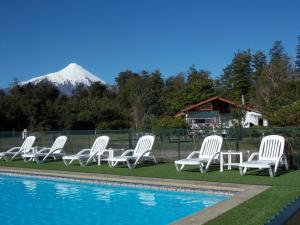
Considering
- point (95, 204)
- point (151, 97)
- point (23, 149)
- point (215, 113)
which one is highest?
point (151, 97)

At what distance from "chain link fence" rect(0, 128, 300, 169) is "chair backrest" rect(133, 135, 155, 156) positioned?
1.06 meters

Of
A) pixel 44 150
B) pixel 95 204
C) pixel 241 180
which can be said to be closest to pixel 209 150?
pixel 241 180

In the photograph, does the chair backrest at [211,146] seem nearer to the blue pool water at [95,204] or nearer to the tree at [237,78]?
the blue pool water at [95,204]

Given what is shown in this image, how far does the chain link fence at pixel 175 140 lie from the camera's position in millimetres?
12703

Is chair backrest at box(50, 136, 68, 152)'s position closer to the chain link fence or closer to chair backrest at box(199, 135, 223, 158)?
the chain link fence

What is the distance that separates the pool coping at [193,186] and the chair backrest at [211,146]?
87.8 inches

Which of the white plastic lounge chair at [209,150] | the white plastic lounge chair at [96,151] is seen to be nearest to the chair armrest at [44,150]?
the white plastic lounge chair at [96,151]

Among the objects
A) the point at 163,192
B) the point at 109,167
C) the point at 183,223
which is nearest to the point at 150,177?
the point at 163,192

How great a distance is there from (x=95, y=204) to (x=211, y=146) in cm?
435

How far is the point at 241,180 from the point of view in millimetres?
10664

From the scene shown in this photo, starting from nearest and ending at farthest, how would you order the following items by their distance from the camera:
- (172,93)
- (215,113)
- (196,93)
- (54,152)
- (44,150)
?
1. (54,152)
2. (44,150)
3. (215,113)
4. (196,93)
5. (172,93)

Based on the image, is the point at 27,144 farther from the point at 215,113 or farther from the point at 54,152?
the point at 215,113

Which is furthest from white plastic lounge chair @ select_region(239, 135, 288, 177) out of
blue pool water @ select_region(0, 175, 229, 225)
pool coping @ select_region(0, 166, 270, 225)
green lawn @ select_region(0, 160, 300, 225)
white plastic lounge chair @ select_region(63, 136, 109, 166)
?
white plastic lounge chair @ select_region(63, 136, 109, 166)

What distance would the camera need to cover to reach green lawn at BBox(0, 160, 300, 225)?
6684mm
